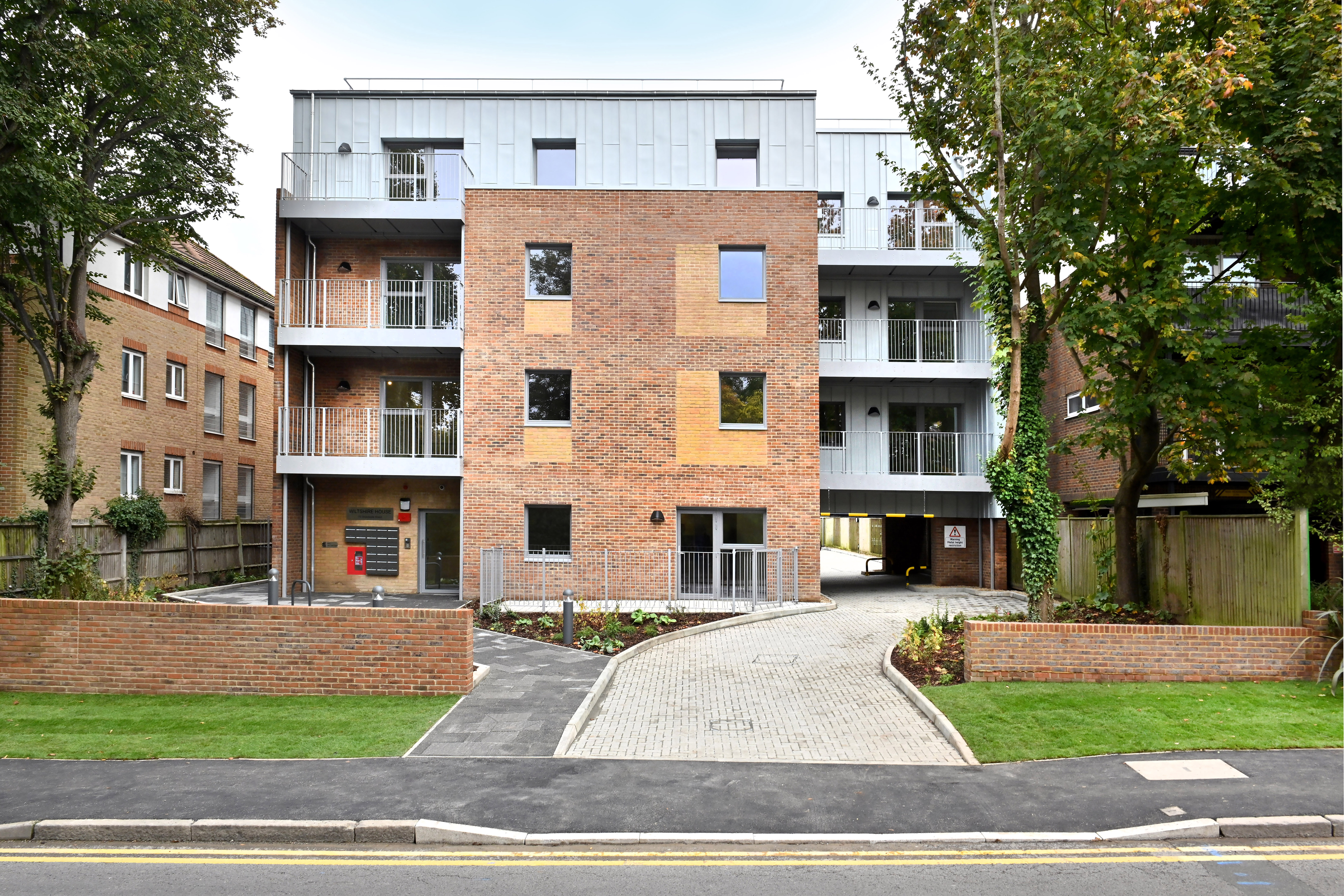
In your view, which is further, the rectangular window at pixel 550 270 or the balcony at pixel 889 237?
the balcony at pixel 889 237

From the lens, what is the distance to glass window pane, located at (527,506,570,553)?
751 inches

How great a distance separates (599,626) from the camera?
15.0 m

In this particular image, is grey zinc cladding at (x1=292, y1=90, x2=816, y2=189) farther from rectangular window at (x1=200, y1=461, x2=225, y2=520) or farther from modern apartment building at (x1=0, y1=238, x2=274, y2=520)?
rectangular window at (x1=200, y1=461, x2=225, y2=520)

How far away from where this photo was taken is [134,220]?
15742 mm

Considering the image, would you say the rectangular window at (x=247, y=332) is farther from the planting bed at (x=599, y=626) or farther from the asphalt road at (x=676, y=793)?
the asphalt road at (x=676, y=793)

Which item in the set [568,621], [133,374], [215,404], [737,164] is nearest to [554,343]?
[737,164]

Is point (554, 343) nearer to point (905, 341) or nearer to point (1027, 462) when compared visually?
point (905, 341)

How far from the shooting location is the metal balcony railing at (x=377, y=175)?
19453 millimetres

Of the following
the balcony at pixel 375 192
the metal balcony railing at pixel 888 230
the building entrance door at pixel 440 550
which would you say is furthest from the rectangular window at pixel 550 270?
the metal balcony railing at pixel 888 230

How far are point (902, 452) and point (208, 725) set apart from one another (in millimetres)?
17248

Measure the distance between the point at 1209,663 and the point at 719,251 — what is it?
12.7 meters

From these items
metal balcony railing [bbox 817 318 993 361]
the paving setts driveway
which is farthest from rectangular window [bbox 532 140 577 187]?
the paving setts driveway

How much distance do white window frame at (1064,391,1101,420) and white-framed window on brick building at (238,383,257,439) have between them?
83.3 feet

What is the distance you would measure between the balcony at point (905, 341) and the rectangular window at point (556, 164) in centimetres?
744
